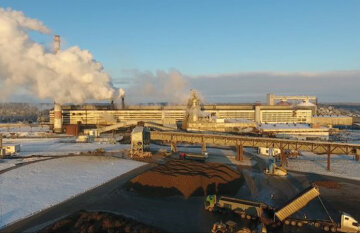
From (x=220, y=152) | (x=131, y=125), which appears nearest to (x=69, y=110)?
(x=131, y=125)

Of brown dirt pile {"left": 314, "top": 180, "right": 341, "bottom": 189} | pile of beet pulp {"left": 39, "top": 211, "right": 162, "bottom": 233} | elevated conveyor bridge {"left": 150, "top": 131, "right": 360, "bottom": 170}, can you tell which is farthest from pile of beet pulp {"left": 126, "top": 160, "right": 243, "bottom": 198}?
elevated conveyor bridge {"left": 150, "top": 131, "right": 360, "bottom": 170}

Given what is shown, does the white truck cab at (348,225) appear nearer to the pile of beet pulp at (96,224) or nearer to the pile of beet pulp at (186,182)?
the pile of beet pulp at (186,182)

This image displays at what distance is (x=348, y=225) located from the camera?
27312 mm

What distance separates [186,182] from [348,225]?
1931 centimetres

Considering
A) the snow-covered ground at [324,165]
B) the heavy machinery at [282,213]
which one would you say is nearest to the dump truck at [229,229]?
the heavy machinery at [282,213]

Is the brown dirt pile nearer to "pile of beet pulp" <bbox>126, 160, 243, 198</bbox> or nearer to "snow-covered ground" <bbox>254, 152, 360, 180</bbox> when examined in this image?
"snow-covered ground" <bbox>254, 152, 360, 180</bbox>

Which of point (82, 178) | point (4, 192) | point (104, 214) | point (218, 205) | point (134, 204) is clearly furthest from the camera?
point (82, 178)

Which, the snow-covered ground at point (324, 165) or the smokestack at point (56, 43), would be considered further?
the smokestack at point (56, 43)

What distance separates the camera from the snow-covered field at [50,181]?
33.6 meters

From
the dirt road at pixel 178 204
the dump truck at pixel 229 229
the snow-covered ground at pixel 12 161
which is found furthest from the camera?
the snow-covered ground at pixel 12 161

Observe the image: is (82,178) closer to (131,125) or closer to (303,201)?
(303,201)

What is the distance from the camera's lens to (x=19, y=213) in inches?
1232

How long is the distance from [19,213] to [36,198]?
4.67 meters

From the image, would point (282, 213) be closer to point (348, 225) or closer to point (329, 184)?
point (348, 225)
